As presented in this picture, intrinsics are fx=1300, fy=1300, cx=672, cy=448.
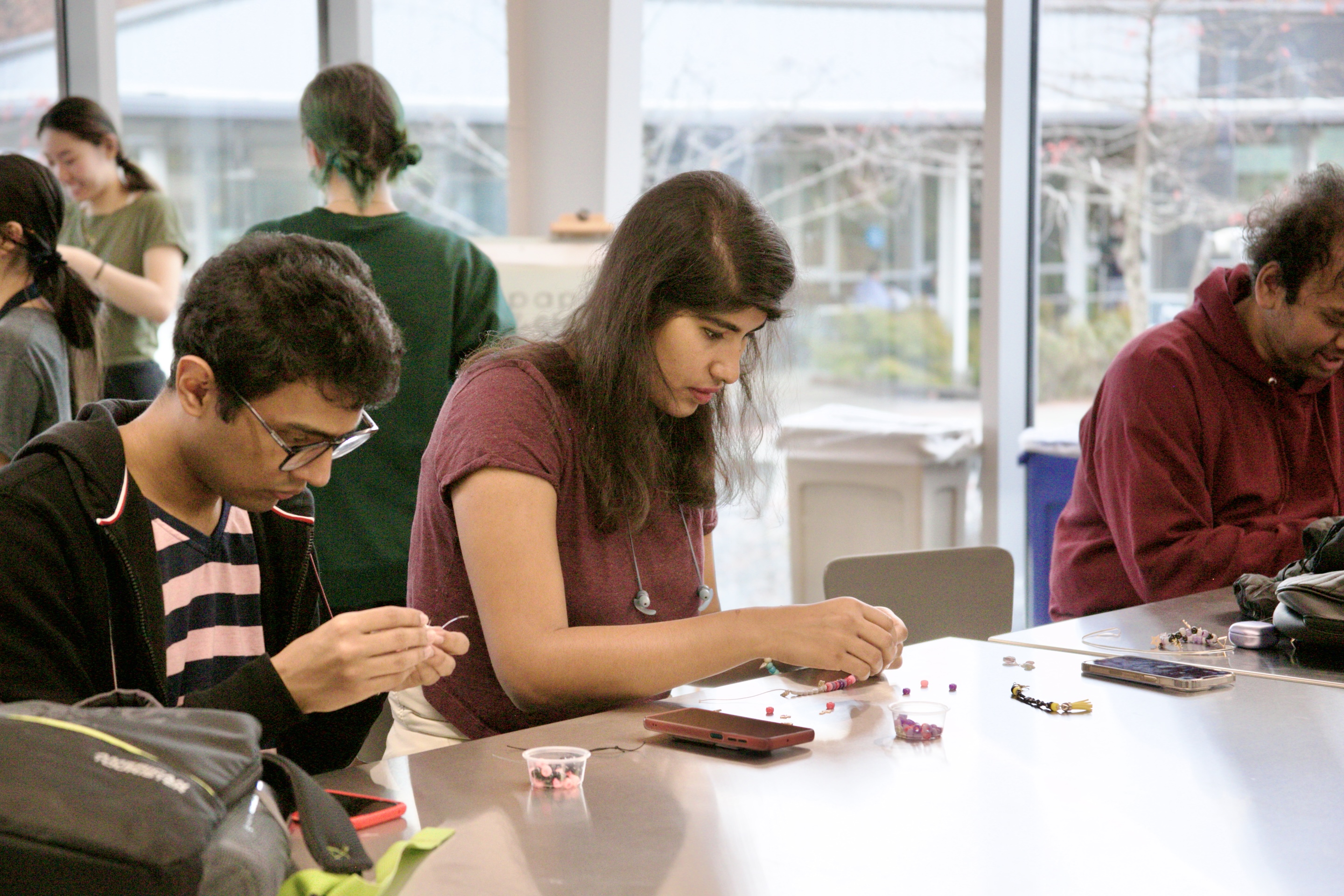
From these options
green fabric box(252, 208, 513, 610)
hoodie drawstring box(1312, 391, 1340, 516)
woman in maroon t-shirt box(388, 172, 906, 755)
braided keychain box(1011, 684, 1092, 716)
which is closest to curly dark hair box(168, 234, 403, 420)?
woman in maroon t-shirt box(388, 172, 906, 755)

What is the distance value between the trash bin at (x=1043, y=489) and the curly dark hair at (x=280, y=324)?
262cm

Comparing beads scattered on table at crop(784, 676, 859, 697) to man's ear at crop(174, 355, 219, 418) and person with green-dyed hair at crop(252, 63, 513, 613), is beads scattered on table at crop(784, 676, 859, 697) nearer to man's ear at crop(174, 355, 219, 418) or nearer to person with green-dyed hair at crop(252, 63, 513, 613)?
man's ear at crop(174, 355, 219, 418)

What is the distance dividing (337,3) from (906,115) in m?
2.01

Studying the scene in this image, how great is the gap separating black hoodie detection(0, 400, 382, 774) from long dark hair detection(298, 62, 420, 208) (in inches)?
49.4

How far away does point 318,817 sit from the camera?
113 centimetres

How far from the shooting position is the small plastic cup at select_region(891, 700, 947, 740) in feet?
4.86

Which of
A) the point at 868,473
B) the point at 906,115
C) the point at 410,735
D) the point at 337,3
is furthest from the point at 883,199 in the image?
the point at 410,735

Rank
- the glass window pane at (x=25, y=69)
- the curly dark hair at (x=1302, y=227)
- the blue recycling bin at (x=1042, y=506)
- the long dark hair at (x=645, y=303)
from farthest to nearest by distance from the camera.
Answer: the glass window pane at (x=25, y=69), the blue recycling bin at (x=1042, y=506), the curly dark hair at (x=1302, y=227), the long dark hair at (x=645, y=303)

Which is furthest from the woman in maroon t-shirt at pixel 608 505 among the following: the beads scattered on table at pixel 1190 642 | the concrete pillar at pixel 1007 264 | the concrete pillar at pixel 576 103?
the concrete pillar at pixel 576 103

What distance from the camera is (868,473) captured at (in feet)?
13.3

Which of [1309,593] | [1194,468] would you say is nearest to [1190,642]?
[1309,593]

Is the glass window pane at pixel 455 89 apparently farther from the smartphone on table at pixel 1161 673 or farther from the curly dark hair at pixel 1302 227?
the smartphone on table at pixel 1161 673

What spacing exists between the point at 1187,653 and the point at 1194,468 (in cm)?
61

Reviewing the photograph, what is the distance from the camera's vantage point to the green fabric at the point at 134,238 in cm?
322
